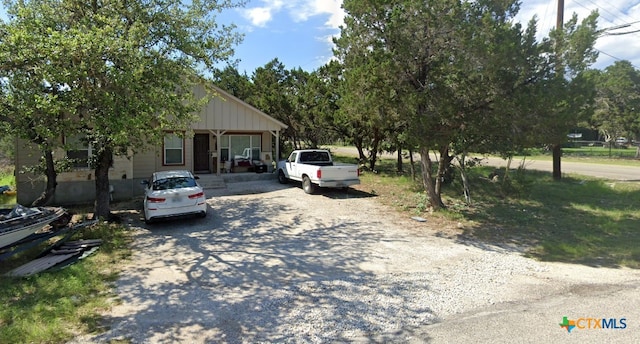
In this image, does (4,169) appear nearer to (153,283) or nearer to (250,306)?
(153,283)

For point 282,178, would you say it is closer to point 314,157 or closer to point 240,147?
point 314,157

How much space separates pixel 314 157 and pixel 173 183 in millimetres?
6754

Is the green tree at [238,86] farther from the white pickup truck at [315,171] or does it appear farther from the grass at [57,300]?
the grass at [57,300]

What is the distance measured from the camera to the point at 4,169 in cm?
2717

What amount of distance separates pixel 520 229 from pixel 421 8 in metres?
6.29

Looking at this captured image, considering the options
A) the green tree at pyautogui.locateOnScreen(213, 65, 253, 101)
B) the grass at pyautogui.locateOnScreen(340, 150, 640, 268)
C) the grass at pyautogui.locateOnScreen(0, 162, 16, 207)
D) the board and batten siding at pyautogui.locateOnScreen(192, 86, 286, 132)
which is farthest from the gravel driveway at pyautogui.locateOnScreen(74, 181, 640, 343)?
the green tree at pyautogui.locateOnScreen(213, 65, 253, 101)

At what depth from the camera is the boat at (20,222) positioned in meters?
6.55

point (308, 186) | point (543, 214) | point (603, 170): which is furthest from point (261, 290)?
point (603, 170)

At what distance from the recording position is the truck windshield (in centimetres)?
1553

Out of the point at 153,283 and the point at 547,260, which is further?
the point at 547,260

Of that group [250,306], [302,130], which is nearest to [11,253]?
[250,306]

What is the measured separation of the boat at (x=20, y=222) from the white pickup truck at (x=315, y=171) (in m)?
8.08

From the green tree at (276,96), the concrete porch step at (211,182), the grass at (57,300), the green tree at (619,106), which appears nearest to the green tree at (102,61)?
the grass at (57,300)

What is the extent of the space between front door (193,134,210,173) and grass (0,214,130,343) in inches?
462
